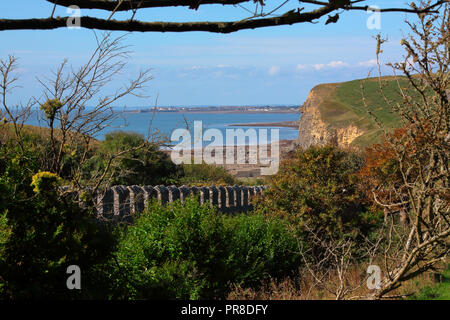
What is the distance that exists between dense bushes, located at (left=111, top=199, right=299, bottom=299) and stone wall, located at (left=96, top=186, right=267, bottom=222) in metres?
2.53

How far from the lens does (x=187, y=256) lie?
26.2ft

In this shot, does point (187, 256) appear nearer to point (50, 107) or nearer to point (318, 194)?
point (50, 107)

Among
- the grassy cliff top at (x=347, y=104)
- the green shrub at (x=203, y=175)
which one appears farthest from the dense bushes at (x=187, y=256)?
the grassy cliff top at (x=347, y=104)

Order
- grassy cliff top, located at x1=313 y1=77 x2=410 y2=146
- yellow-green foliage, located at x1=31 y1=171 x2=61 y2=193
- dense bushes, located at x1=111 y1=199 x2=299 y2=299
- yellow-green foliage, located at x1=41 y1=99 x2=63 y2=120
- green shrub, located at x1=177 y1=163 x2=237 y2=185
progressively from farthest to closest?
grassy cliff top, located at x1=313 y1=77 x2=410 y2=146 → green shrub, located at x1=177 y1=163 x2=237 y2=185 → dense bushes, located at x1=111 y1=199 x2=299 y2=299 → yellow-green foliage, located at x1=41 y1=99 x2=63 y2=120 → yellow-green foliage, located at x1=31 y1=171 x2=61 y2=193

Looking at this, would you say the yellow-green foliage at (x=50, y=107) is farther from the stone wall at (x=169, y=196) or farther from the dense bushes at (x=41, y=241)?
the stone wall at (x=169, y=196)

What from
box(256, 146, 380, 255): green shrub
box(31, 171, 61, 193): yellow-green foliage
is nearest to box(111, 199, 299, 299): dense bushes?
box(31, 171, 61, 193): yellow-green foliage

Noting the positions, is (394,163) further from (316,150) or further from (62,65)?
(62,65)

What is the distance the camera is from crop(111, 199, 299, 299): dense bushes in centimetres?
659

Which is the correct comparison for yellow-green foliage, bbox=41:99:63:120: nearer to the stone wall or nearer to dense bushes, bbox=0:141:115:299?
dense bushes, bbox=0:141:115:299

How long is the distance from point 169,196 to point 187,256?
6349mm

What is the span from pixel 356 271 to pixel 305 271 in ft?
3.94

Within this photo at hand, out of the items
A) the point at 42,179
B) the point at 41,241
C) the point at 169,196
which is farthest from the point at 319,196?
the point at 42,179

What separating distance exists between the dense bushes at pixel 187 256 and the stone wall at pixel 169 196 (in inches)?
99.7
